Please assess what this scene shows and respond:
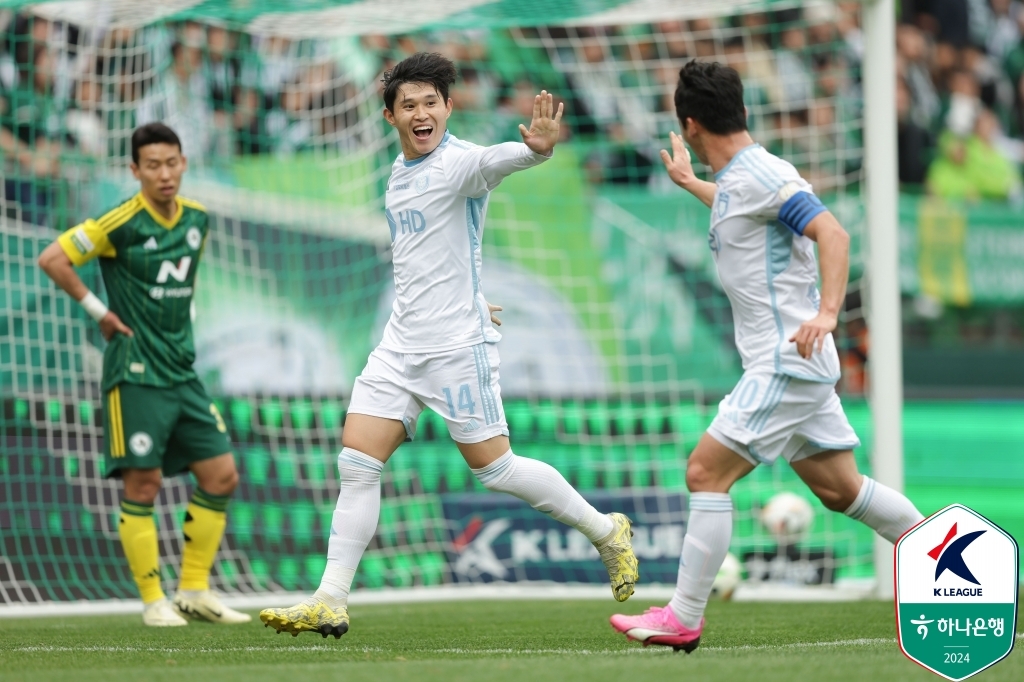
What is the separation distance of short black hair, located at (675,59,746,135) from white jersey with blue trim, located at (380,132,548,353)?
2.28 ft

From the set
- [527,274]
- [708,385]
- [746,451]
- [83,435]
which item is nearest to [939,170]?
[708,385]

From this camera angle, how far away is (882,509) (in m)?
5.18

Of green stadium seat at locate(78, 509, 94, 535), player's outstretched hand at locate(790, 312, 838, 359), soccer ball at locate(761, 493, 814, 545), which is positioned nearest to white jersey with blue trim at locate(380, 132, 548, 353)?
player's outstretched hand at locate(790, 312, 838, 359)

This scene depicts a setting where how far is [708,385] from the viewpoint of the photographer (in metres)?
11.1

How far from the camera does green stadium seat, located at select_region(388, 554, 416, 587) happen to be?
8891 mm

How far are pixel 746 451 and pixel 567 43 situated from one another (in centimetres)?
586

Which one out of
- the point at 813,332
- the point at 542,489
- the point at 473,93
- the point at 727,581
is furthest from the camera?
the point at 473,93

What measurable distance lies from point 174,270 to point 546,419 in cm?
343

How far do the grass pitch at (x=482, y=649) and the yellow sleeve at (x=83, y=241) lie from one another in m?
1.64

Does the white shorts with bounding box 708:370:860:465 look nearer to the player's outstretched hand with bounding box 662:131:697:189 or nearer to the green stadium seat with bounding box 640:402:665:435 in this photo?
the player's outstretched hand with bounding box 662:131:697:189

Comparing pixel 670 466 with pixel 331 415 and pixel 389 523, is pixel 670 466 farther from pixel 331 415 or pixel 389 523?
pixel 331 415

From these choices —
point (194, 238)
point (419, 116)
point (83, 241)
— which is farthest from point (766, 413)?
point (83, 241)

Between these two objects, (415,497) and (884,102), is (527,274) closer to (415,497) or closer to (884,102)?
(415,497)

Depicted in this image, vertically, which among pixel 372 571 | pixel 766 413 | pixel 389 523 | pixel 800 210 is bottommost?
pixel 372 571
